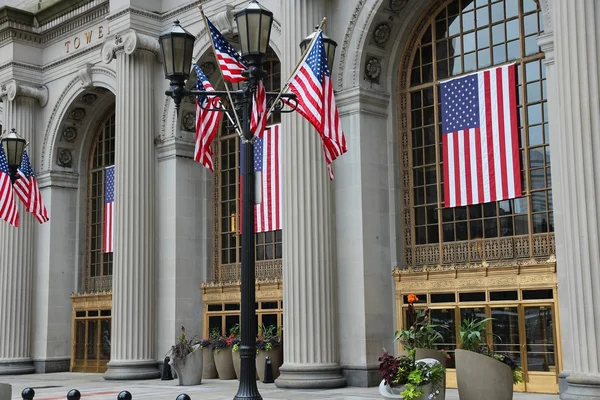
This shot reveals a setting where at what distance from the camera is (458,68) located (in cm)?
1994

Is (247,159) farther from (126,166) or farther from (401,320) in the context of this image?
(126,166)

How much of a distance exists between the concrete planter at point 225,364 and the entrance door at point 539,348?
8.60 meters

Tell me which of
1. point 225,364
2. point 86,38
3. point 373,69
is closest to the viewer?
point 373,69

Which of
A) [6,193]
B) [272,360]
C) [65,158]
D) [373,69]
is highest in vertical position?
[373,69]

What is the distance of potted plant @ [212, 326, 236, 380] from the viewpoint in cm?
2298

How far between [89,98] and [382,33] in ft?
43.1

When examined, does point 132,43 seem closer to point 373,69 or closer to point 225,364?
point 373,69

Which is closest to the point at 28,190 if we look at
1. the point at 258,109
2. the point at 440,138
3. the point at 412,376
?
the point at 440,138

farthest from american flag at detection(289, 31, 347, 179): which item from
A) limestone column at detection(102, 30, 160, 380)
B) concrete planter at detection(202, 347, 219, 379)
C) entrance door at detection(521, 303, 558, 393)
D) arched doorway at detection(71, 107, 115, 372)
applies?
arched doorway at detection(71, 107, 115, 372)

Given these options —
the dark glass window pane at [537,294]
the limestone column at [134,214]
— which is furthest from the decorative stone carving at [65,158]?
the dark glass window pane at [537,294]

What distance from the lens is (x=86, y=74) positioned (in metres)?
28.5

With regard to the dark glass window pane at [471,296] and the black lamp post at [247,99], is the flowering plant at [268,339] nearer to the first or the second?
the dark glass window pane at [471,296]

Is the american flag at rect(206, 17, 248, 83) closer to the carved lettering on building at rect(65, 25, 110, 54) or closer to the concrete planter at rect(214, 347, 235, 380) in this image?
the concrete planter at rect(214, 347, 235, 380)

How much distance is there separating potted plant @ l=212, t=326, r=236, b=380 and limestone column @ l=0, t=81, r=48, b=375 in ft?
32.0
